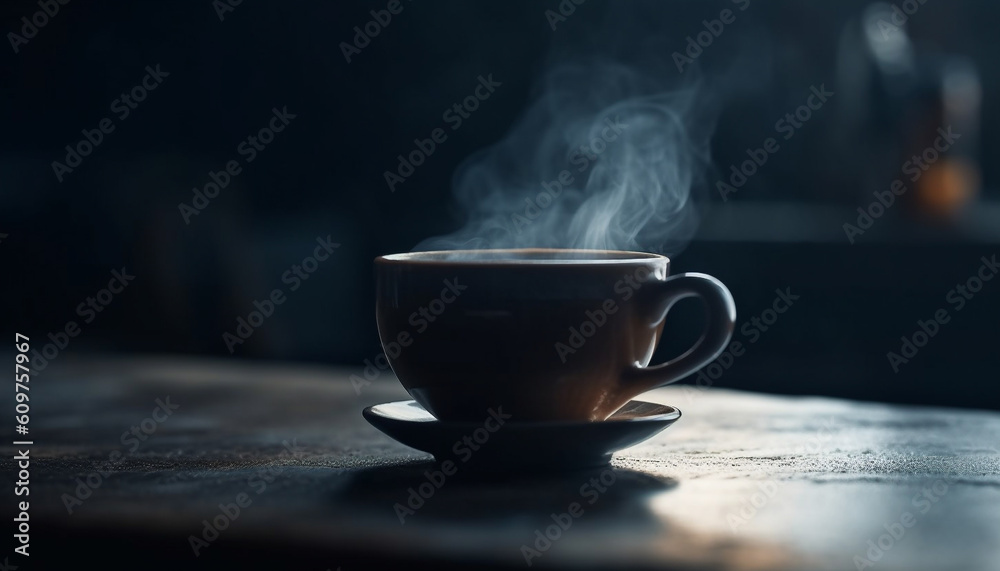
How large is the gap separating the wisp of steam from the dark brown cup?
250 mm

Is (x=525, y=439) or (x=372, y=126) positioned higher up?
(x=372, y=126)

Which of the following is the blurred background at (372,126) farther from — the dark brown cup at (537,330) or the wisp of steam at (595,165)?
the dark brown cup at (537,330)

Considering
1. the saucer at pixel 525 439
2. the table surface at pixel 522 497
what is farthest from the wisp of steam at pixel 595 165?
the saucer at pixel 525 439

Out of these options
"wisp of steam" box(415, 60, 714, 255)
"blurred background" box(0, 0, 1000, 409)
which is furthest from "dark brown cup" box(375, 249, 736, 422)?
"blurred background" box(0, 0, 1000, 409)

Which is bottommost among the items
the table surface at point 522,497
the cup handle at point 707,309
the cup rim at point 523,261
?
the table surface at point 522,497

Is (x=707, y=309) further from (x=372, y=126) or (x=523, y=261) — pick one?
(x=372, y=126)

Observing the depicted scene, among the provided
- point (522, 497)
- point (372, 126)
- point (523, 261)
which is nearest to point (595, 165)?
point (372, 126)

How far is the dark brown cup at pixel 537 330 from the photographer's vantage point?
634 mm

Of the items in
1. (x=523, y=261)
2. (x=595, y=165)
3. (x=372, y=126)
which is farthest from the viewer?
(x=372, y=126)

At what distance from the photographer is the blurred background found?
2.67 metres

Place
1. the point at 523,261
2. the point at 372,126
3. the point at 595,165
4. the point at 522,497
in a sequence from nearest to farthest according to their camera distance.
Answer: the point at 522,497, the point at 523,261, the point at 595,165, the point at 372,126

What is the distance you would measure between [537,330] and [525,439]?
0.07 meters

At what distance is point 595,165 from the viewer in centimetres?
254

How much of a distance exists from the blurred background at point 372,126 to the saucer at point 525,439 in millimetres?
1871
